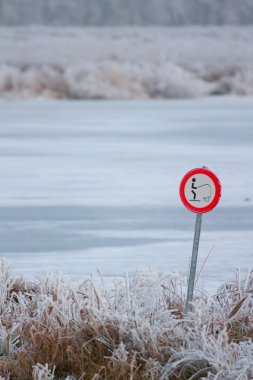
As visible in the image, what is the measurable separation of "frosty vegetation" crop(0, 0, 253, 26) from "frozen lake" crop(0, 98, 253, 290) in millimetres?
76131

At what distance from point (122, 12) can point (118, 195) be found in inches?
3441

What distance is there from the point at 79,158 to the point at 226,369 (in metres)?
8.97

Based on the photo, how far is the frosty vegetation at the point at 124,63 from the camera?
1211 inches

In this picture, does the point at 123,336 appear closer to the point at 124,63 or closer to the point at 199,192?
the point at 199,192

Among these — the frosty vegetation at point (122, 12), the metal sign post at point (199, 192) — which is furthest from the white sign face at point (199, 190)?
the frosty vegetation at point (122, 12)

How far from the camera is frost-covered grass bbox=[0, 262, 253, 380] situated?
4605 millimetres

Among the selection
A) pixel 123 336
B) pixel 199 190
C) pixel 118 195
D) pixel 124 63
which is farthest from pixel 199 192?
pixel 124 63

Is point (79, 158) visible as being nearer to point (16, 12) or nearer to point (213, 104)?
point (213, 104)

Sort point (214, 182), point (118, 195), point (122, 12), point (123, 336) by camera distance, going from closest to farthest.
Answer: point (123, 336)
point (214, 182)
point (118, 195)
point (122, 12)

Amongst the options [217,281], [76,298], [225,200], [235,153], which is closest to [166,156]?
[235,153]

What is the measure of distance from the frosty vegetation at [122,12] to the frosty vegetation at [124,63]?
235 inches

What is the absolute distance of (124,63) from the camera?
42.5m

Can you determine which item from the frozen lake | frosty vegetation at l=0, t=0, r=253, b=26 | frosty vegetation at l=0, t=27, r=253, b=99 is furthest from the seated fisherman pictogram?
frosty vegetation at l=0, t=0, r=253, b=26

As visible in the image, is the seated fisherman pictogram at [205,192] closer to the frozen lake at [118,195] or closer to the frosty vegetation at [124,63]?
the frozen lake at [118,195]
